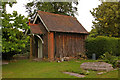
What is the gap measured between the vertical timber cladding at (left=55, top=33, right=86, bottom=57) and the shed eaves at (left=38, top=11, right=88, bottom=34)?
0.67 m

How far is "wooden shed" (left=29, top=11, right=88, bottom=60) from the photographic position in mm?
17203

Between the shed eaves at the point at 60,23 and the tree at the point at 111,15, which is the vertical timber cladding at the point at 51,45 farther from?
the tree at the point at 111,15

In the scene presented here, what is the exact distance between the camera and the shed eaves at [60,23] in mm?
17645

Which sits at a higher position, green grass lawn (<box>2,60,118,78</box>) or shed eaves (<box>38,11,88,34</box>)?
shed eaves (<box>38,11,88,34</box>)

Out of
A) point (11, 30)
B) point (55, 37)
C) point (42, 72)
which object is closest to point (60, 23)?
point (55, 37)

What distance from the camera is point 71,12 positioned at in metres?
33.1

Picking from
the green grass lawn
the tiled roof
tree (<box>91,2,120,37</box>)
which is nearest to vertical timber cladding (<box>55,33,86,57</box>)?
the tiled roof

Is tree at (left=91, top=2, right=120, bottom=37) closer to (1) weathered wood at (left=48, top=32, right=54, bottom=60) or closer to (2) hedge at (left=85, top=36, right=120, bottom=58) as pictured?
(2) hedge at (left=85, top=36, right=120, bottom=58)

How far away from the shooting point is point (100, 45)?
18625mm

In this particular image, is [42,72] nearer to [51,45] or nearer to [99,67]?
[99,67]

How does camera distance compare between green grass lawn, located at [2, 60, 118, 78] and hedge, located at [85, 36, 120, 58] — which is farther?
hedge, located at [85, 36, 120, 58]

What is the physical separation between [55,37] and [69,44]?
96.8 inches

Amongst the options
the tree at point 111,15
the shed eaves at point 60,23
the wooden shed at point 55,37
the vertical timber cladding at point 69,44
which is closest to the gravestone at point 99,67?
the tree at point 111,15

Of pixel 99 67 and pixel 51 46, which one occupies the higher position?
pixel 51 46
